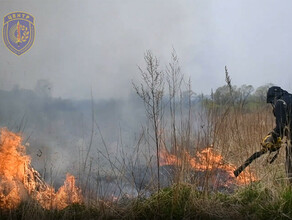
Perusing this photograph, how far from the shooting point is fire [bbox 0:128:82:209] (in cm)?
365

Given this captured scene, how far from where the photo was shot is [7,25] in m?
7.31

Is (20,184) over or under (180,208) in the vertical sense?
over

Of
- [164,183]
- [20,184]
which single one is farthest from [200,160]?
[20,184]

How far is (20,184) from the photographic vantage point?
378 cm

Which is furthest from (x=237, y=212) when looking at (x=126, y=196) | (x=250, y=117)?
(x=250, y=117)

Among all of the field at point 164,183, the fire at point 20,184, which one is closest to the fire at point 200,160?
the field at point 164,183

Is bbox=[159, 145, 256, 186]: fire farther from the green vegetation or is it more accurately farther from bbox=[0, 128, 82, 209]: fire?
bbox=[0, 128, 82, 209]: fire

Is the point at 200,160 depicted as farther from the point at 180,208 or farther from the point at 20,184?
the point at 20,184

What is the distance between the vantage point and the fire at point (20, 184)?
3.65 m

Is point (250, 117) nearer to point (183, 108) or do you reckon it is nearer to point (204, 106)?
point (204, 106)

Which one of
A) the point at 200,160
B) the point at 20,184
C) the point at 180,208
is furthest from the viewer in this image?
the point at 200,160

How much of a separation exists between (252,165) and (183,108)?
4.01ft

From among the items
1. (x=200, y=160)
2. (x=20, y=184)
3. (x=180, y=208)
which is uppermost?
(x=200, y=160)

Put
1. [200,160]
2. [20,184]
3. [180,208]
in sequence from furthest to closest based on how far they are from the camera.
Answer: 1. [200,160]
2. [20,184]
3. [180,208]
